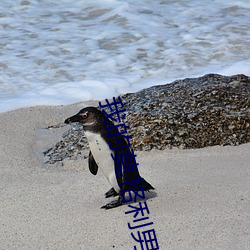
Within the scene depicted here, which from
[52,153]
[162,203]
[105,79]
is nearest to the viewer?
[162,203]

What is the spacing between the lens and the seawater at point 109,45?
22.2 ft

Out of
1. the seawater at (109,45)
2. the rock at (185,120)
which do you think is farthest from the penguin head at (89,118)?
the seawater at (109,45)

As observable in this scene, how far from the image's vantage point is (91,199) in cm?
365

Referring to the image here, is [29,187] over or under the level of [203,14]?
over

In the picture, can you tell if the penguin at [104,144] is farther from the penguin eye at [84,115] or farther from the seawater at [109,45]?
the seawater at [109,45]

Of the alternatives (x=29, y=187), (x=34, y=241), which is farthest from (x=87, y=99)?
(x=34, y=241)

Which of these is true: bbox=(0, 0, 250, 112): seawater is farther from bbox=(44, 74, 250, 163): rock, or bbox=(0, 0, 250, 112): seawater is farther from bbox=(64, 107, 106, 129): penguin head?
bbox=(64, 107, 106, 129): penguin head

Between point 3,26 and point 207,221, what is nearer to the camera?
point 207,221

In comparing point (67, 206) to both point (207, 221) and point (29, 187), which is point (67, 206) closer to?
point (29, 187)

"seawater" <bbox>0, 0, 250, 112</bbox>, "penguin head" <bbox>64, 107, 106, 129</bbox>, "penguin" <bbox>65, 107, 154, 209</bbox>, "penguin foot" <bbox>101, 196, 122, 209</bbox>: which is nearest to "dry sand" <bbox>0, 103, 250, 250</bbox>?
"penguin foot" <bbox>101, 196, 122, 209</bbox>

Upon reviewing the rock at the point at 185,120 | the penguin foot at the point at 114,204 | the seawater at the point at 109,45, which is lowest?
the seawater at the point at 109,45

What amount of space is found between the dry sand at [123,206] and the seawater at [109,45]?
1893 millimetres

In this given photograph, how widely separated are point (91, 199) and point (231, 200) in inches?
30.6

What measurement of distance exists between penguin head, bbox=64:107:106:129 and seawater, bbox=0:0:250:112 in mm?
2936
